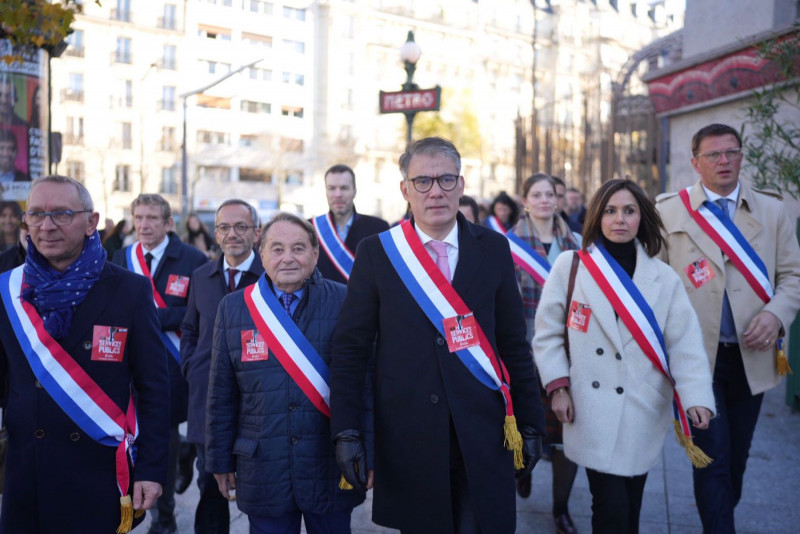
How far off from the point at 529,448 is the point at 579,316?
829 millimetres

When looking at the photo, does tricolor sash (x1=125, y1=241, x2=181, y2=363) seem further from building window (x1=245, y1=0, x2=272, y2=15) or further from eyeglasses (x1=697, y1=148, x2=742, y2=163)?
building window (x1=245, y1=0, x2=272, y2=15)

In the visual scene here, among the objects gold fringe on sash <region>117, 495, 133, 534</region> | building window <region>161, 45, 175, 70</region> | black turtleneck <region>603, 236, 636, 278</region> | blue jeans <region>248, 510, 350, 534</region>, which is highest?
building window <region>161, 45, 175, 70</region>

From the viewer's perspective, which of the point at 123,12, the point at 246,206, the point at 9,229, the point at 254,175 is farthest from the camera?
the point at 254,175

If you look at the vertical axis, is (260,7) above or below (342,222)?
above

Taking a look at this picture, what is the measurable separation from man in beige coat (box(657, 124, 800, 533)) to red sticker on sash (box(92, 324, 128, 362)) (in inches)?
110

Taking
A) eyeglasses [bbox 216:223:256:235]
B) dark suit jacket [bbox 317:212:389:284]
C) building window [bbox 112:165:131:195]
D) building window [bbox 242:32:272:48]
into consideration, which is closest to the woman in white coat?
eyeglasses [bbox 216:223:256:235]

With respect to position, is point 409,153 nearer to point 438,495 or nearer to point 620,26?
point 438,495

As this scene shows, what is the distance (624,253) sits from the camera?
3881 mm

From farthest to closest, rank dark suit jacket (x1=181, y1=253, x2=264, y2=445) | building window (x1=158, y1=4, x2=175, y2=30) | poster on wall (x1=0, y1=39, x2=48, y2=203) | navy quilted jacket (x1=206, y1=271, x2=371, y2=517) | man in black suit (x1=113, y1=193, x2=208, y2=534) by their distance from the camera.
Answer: building window (x1=158, y1=4, x2=175, y2=30)
poster on wall (x1=0, y1=39, x2=48, y2=203)
man in black suit (x1=113, y1=193, x2=208, y2=534)
dark suit jacket (x1=181, y1=253, x2=264, y2=445)
navy quilted jacket (x1=206, y1=271, x2=371, y2=517)

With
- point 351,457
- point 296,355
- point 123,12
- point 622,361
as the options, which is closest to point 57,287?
point 296,355

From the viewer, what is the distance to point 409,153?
316cm

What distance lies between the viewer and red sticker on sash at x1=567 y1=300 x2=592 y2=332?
3750mm

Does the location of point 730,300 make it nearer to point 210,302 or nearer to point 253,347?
point 253,347

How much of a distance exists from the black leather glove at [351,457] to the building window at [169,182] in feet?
144
